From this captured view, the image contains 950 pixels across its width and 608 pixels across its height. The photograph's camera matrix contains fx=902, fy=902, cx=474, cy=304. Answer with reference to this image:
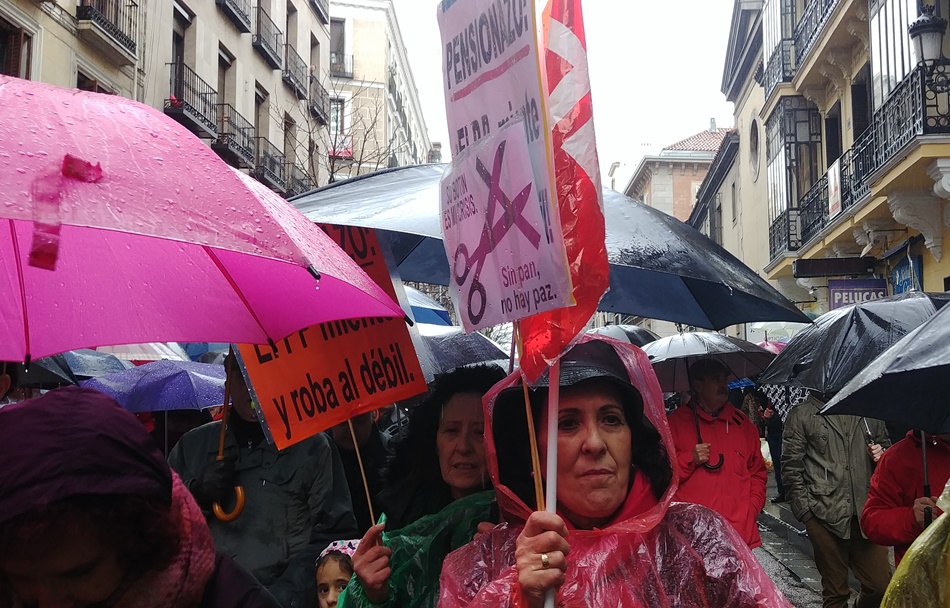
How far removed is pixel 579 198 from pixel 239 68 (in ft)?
76.4

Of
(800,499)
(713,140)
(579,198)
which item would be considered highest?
(713,140)

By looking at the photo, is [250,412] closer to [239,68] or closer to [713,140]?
[239,68]

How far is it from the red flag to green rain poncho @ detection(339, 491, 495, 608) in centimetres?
79

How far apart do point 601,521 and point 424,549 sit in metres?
0.70

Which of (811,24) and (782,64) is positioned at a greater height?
(811,24)

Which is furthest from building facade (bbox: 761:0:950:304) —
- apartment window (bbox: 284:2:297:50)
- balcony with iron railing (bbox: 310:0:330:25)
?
balcony with iron railing (bbox: 310:0:330:25)

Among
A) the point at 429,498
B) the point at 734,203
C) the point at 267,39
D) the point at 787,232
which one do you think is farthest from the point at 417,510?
the point at 734,203

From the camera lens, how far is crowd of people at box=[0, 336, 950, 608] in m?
1.55

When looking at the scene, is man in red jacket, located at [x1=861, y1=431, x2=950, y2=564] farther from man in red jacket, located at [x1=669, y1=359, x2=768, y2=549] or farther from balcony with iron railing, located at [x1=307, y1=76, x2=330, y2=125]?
balcony with iron railing, located at [x1=307, y1=76, x2=330, y2=125]

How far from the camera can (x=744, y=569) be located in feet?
6.44

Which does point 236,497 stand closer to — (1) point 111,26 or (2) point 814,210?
(1) point 111,26

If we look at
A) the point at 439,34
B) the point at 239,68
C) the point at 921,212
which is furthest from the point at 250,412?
the point at 239,68

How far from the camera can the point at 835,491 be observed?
21.2ft

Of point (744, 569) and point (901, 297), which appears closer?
point (744, 569)
